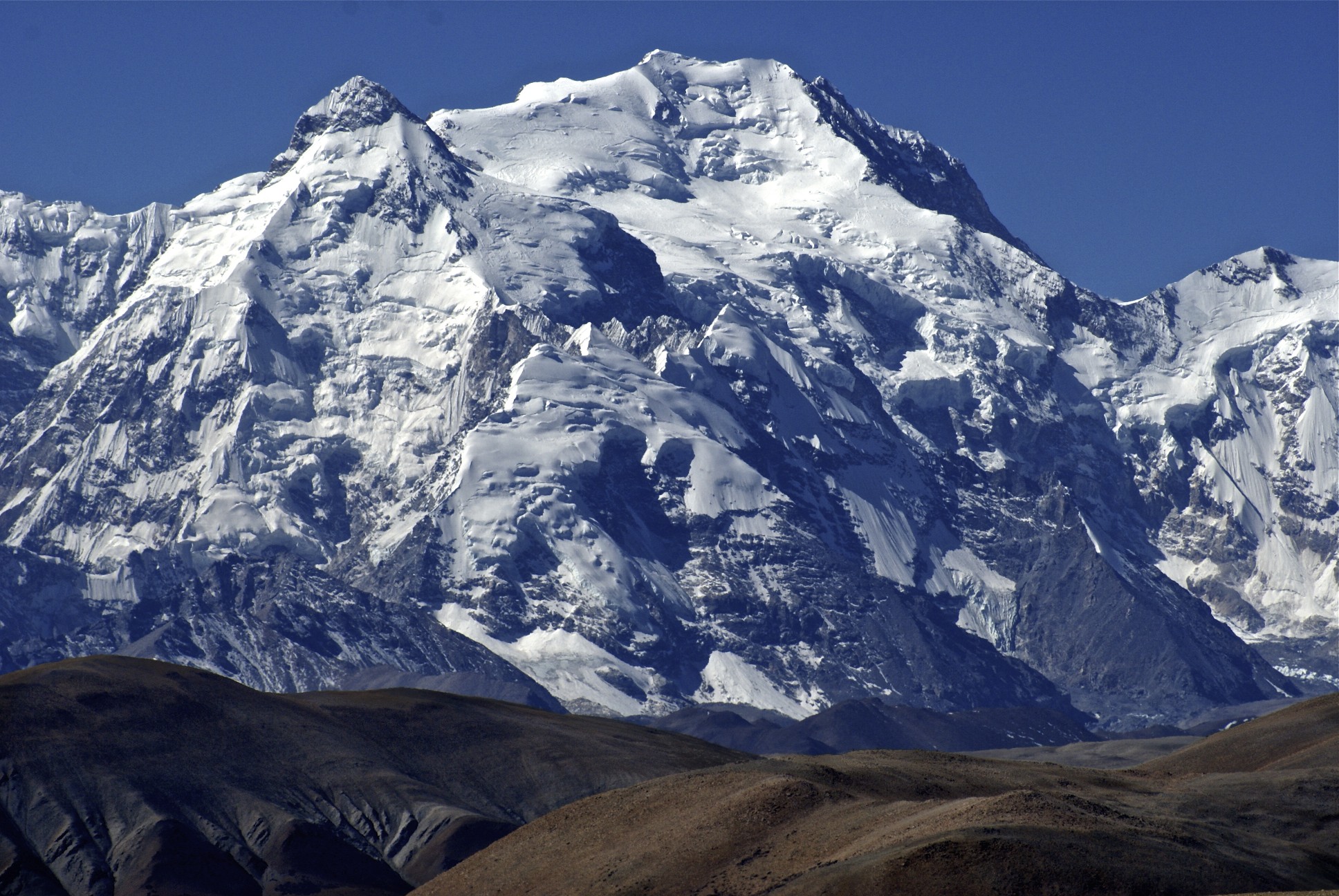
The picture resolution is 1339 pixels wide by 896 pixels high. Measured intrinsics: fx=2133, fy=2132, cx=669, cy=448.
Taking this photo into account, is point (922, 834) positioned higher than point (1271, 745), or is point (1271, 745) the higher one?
point (1271, 745)

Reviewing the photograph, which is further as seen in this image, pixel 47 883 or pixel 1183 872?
pixel 47 883

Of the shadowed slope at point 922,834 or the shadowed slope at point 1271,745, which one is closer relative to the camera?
the shadowed slope at point 922,834

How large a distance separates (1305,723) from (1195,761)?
10.7 m

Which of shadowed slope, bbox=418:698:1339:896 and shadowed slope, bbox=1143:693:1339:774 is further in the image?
shadowed slope, bbox=1143:693:1339:774

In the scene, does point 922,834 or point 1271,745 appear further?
point 1271,745

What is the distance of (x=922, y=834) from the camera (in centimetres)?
11181

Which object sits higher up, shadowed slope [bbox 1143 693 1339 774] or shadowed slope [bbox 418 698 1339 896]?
shadowed slope [bbox 1143 693 1339 774]

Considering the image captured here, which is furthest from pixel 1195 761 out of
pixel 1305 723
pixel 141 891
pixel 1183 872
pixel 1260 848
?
pixel 141 891

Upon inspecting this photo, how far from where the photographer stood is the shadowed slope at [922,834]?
107 metres

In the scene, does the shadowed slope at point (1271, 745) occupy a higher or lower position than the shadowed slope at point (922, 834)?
higher

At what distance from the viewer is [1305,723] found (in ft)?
632

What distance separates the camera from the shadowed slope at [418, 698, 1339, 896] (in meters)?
107

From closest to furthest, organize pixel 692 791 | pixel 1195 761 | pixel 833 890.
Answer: pixel 833 890 → pixel 692 791 → pixel 1195 761

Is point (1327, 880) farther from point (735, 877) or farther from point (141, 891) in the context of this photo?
point (141, 891)
